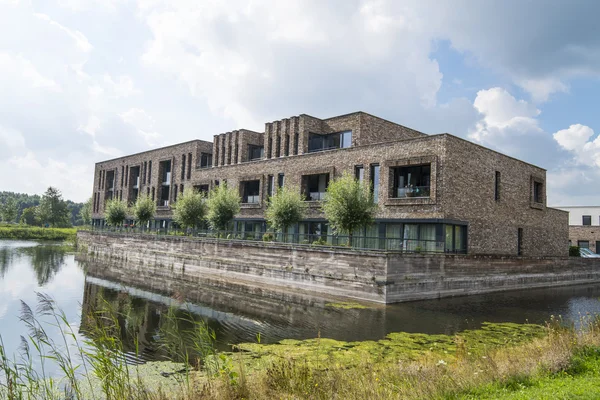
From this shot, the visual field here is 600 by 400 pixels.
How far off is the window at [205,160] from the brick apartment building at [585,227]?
158 ft

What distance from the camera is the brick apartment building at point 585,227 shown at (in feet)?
176

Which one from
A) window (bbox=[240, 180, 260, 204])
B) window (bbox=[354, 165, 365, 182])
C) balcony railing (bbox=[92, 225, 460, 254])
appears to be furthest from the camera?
window (bbox=[240, 180, 260, 204])

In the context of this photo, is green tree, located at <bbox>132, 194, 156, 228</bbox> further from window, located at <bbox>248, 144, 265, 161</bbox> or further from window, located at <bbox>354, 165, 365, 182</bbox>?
window, located at <bbox>354, 165, 365, 182</bbox>

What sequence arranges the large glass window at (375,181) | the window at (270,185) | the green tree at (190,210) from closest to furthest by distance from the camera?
1. the large glass window at (375,181)
2. the window at (270,185)
3. the green tree at (190,210)

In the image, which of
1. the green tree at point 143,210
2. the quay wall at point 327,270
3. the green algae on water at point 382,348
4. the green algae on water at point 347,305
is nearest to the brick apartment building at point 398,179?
the quay wall at point 327,270

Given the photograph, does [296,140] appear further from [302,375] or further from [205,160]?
[302,375]

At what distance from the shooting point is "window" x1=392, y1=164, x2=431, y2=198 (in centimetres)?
2677

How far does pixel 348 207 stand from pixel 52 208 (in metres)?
81.2

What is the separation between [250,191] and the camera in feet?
131

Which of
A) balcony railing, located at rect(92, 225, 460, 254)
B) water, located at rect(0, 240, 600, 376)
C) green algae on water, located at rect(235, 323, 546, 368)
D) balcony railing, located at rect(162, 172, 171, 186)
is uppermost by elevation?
balcony railing, located at rect(162, 172, 171, 186)

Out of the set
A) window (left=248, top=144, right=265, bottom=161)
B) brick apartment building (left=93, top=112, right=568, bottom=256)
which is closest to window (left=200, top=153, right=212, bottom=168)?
brick apartment building (left=93, top=112, right=568, bottom=256)

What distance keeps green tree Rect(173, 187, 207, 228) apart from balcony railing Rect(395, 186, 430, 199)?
18.9m

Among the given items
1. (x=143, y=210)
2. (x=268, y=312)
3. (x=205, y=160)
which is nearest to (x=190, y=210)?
(x=143, y=210)

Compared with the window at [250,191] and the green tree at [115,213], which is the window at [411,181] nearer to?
the window at [250,191]
